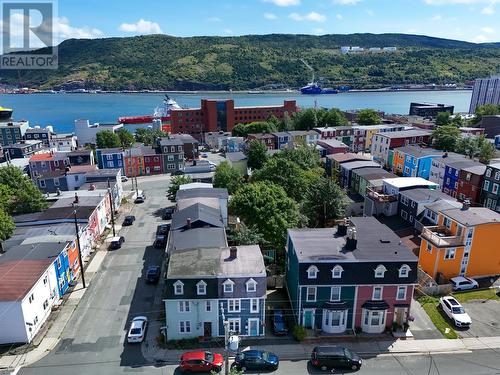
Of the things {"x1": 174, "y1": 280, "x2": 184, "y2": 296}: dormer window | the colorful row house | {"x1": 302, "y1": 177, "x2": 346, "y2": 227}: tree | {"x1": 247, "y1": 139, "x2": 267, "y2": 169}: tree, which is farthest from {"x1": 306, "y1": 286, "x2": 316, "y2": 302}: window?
{"x1": 247, "y1": 139, "x2": 267, "y2": 169}: tree

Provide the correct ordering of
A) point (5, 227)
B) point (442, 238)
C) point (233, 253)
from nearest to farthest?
point (233, 253) → point (442, 238) → point (5, 227)

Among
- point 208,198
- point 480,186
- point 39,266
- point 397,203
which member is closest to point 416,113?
point 480,186

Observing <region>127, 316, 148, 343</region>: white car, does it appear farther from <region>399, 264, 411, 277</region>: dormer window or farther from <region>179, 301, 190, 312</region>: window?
<region>399, 264, 411, 277</region>: dormer window

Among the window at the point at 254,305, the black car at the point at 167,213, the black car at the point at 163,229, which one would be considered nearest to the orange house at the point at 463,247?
the window at the point at 254,305

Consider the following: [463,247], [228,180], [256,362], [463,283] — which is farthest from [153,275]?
[463,247]

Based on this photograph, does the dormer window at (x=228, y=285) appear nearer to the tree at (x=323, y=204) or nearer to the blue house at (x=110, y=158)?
the tree at (x=323, y=204)

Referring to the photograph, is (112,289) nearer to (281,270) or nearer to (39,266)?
(39,266)

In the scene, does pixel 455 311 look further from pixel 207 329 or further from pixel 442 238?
pixel 207 329
